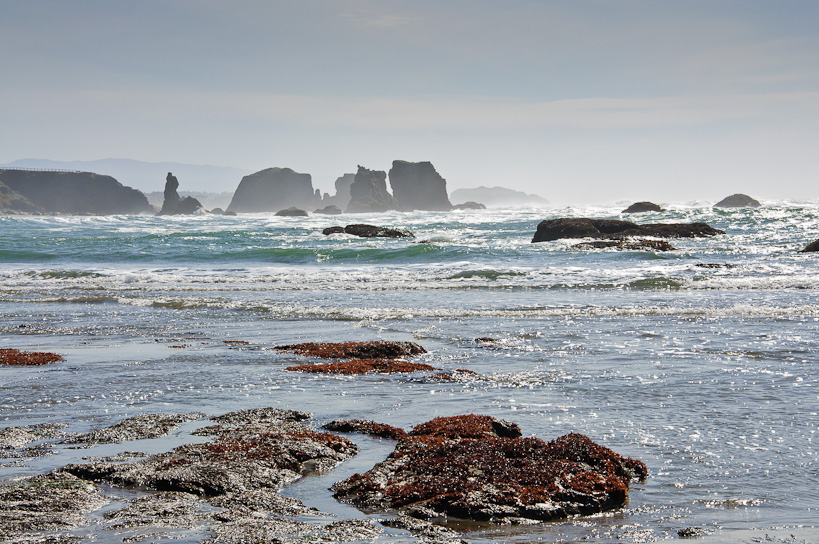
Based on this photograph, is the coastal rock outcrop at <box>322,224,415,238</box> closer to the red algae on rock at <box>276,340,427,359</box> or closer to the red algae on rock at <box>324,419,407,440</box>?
the red algae on rock at <box>276,340,427,359</box>

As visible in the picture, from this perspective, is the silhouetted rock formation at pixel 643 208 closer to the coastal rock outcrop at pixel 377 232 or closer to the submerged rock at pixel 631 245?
the coastal rock outcrop at pixel 377 232

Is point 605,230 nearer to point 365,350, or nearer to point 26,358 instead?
point 365,350

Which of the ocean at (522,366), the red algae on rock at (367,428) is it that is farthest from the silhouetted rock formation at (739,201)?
the red algae on rock at (367,428)

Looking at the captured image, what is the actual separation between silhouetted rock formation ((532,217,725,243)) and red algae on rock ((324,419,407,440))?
41735mm

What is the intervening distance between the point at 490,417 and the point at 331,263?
34058 mm

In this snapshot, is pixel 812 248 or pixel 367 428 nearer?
pixel 367 428

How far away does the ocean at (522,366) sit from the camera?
615cm

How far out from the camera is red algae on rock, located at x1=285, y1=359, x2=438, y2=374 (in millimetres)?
11438

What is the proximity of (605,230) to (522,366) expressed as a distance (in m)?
40.3

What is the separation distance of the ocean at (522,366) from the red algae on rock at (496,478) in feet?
0.68

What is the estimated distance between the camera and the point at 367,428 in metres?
7.97

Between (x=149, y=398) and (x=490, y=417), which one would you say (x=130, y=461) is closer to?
(x=149, y=398)

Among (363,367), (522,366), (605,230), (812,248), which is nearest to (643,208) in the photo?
(605,230)

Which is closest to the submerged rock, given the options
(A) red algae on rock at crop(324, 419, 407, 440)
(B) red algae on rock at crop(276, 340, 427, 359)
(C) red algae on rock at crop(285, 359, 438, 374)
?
(B) red algae on rock at crop(276, 340, 427, 359)
